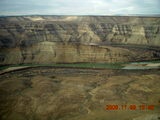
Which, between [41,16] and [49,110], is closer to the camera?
[49,110]

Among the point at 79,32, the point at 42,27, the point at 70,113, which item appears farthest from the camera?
the point at 79,32

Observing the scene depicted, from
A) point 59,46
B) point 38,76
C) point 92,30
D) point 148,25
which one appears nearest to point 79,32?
point 92,30

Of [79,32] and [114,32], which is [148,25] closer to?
[114,32]
